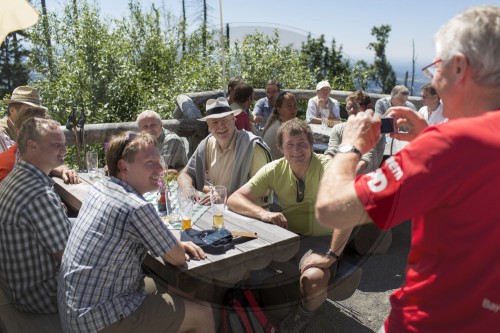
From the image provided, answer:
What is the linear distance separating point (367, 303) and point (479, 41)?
2.61 m

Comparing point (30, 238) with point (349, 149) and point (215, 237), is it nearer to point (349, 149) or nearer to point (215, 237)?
point (215, 237)

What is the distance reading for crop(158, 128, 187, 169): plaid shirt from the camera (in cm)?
419

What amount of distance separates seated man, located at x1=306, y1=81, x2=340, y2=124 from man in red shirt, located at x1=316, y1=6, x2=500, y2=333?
5475mm

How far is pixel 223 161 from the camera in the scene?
11.5 feet

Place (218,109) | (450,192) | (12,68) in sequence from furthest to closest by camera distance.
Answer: (12,68), (218,109), (450,192)

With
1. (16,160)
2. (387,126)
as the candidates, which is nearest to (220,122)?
(16,160)

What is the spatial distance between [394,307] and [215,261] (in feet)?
3.44

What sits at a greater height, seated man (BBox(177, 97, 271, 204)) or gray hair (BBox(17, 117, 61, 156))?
gray hair (BBox(17, 117, 61, 156))

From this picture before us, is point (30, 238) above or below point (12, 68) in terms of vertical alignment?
below

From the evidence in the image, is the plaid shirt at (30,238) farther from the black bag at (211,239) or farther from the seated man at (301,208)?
the seated man at (301,208)

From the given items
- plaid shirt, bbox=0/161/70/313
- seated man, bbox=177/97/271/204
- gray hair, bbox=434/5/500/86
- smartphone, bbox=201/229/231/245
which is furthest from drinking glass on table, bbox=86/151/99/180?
gray hair, bbox=434/5/500/86

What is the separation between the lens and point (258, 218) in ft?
8.77

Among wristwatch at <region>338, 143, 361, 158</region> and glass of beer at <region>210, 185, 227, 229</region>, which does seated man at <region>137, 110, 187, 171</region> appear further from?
wristwatch at <region>338, 143, 361, 158</region>

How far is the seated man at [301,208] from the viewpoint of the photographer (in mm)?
2469
